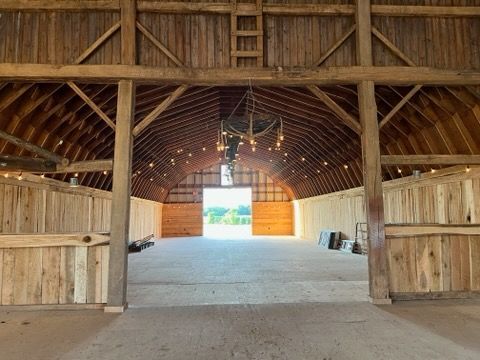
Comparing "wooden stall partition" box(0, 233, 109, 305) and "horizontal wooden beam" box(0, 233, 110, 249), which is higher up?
"horizontal wooden beam" box(0, 233, 110, 249)

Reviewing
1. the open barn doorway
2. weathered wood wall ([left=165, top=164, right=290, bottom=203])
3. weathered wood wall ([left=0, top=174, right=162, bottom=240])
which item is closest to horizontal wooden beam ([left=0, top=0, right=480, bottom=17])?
weathered wood wall ([left=0, top=174, right=162, bottom=240])

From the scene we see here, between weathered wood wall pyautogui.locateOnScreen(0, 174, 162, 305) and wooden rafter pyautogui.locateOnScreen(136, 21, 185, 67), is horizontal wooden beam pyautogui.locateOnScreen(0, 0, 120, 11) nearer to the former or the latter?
wooden rafter pyautogui.locateOnScreen(136, 21, 185, 67)

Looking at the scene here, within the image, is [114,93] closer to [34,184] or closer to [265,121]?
[34,184]

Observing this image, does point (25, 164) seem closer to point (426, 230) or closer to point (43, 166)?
point (43, 166)

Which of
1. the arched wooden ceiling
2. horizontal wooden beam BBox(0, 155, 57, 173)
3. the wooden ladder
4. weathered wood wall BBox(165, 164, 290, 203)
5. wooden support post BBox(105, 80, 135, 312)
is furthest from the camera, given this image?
weathered wood wall BBox(165, 164, 290, 203)

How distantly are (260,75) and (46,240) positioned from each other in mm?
3829

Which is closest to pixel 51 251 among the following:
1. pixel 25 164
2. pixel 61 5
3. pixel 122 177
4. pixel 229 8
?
pixel 122 177

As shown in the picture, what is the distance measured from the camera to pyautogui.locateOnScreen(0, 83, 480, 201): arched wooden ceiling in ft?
21.5

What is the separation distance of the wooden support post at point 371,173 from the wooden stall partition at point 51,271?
377 cm

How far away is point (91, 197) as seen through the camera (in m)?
11.1

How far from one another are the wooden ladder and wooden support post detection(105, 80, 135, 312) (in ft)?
5.28

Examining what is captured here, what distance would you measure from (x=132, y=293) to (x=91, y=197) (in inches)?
241

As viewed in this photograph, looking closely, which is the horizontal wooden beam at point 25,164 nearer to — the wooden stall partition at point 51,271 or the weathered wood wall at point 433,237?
the wooden stall partition at point 51,271

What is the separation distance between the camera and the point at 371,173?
5172mm
